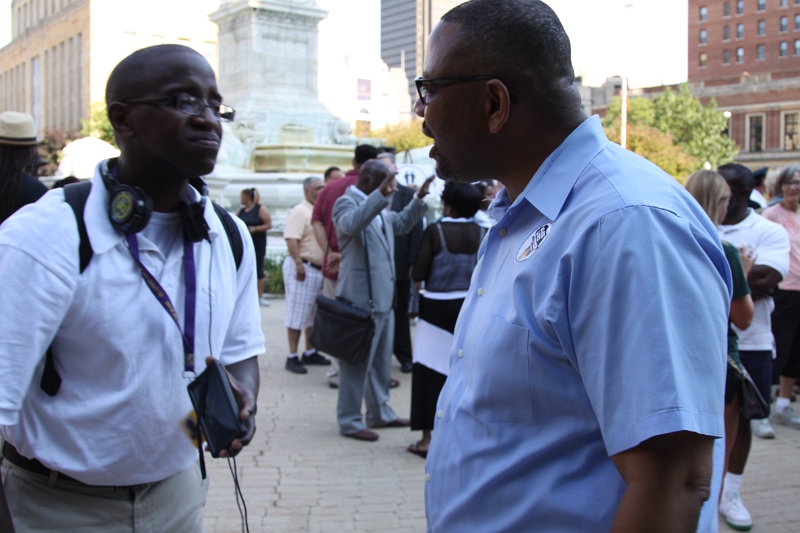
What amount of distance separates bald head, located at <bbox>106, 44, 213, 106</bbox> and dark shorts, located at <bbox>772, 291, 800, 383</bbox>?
6265mm

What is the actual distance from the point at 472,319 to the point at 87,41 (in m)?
76.7

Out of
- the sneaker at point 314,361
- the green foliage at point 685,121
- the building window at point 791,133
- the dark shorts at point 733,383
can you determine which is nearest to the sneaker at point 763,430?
the dark shorts at point 733,383

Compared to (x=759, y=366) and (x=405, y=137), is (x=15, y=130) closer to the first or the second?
(x=759, y=366)

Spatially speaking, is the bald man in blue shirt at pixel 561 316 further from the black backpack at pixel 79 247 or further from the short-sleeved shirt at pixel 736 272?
the short-sleeved shirt at pixel 736 272

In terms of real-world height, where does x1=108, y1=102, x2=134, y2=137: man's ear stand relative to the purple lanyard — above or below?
above

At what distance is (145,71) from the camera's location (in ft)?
7.47

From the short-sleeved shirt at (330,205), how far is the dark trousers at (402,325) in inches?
58.2

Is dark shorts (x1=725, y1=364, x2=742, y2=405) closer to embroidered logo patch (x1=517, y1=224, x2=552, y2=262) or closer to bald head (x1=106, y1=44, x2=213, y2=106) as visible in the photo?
embroidered logo patch (x1=517, y1=224, x2=552, y2=262)

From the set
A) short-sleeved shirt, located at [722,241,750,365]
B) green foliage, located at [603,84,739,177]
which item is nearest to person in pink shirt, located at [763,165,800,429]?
short-sleeved shirt, located at [722,241,750,365]

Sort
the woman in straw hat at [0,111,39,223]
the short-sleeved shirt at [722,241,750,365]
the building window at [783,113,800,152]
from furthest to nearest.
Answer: the building window at [783,113,800,152] → the short-sleeved shirt at [722,241,750,365] → the woman in straw hat at [0,111,39,223]

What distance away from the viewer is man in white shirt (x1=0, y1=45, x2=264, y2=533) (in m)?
2.00

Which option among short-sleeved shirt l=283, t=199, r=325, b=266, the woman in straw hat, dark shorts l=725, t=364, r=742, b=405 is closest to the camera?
the woman in straw hat

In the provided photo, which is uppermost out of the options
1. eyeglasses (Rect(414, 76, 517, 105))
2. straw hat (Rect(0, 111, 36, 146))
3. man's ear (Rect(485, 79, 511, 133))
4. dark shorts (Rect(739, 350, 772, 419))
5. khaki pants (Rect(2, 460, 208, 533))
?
straw hat (Rect(0, 111, 36, 146))

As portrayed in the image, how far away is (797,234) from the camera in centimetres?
707
